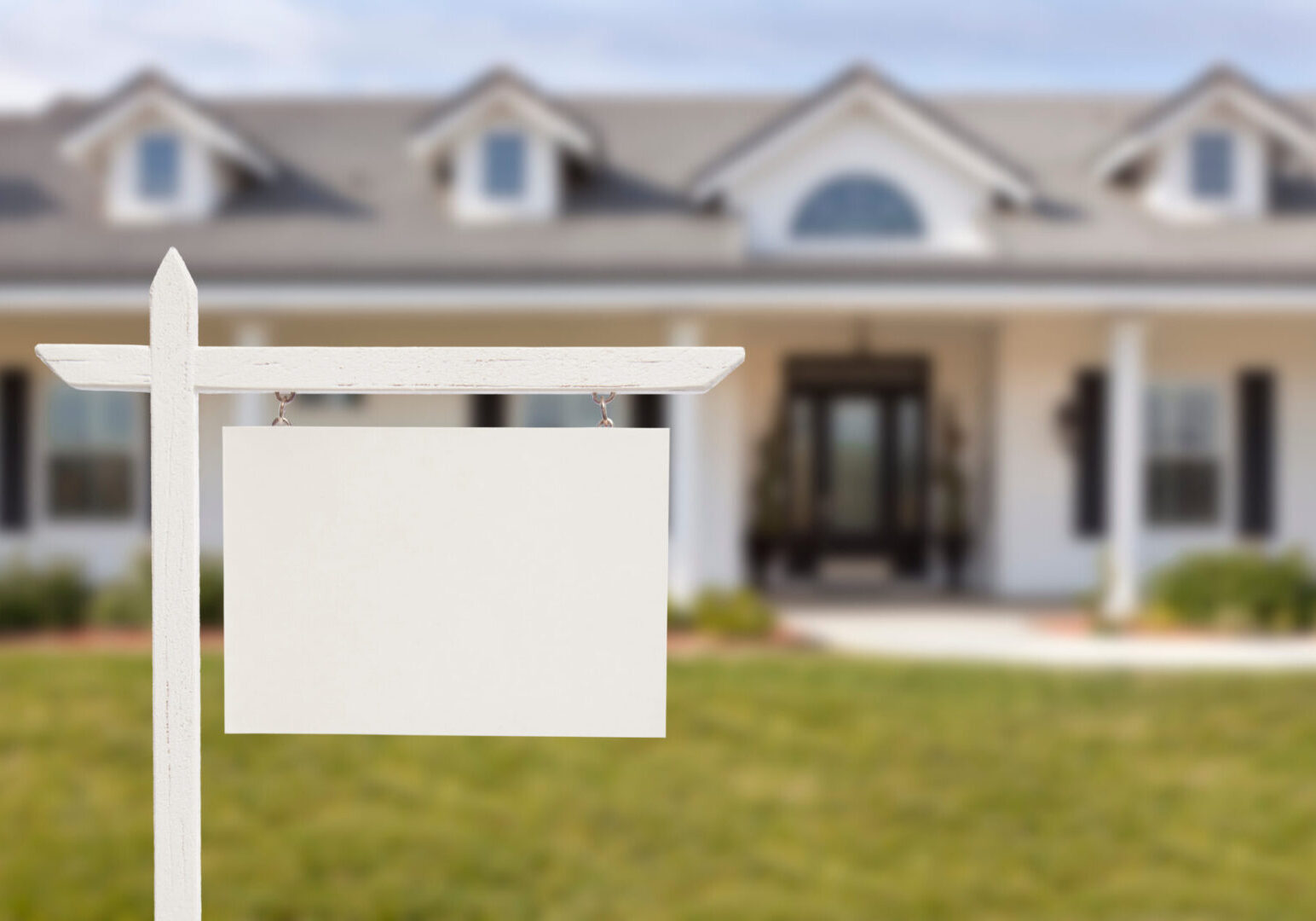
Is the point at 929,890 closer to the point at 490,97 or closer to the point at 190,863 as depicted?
the point at 190,863

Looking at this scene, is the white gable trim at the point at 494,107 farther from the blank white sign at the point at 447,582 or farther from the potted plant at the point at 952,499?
the blank white sign at the point at 447,582

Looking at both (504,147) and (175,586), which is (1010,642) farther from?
(175,586)

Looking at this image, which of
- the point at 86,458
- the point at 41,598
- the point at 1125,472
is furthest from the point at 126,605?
the point at 1125,472

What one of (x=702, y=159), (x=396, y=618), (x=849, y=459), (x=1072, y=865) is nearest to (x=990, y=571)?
(x=849, y=459)

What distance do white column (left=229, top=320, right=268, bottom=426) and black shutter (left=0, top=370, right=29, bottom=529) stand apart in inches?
93.1

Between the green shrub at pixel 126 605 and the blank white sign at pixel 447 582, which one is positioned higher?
the blank white sign at pixel 447 582

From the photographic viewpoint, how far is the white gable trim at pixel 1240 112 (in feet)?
41.4

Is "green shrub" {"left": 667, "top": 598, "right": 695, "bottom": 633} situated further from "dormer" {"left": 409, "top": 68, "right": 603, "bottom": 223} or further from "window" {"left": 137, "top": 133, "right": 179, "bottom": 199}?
"window" {"left": 137, "top": 133, "right": 179, "bottom": 199}

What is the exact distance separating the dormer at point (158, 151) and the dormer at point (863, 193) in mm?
4814

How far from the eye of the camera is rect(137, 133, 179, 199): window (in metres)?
13.1

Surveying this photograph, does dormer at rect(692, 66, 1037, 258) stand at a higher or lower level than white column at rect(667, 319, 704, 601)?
higher

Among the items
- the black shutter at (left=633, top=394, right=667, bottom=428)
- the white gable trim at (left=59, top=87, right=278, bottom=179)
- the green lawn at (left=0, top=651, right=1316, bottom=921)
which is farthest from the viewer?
the white gable trim at (left=59, top=87, right=278, bottom=179)

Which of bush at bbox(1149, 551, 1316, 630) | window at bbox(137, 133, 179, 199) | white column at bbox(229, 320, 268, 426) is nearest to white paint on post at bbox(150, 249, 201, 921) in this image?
white column at bbox(229, 320, 268, 426)

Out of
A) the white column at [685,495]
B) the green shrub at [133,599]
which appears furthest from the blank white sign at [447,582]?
the white column at [685,495]
